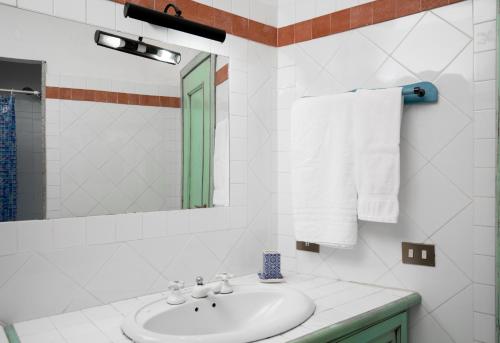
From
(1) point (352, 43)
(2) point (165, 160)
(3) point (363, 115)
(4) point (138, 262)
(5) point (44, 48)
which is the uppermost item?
(1) point (352, 43)

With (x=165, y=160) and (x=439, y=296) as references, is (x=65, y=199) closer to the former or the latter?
(x=165, y=160)

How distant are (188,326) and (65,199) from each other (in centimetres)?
59

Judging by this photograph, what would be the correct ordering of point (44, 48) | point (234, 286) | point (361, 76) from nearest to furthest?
point (44, 48)
point (234, 286)
point (361, 76)

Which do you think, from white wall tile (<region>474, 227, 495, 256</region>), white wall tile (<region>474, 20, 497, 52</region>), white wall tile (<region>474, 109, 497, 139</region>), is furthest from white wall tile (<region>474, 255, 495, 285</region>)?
white wall tile (<region>474, 20, 497, 52</region>)

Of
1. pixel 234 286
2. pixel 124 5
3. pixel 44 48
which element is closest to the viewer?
pixel 44 48

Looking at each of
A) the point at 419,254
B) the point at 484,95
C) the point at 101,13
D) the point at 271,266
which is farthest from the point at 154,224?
the point at 484,95

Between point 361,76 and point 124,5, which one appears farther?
point 361,76

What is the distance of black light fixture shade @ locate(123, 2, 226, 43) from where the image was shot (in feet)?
4.85

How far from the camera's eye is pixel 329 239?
175cm

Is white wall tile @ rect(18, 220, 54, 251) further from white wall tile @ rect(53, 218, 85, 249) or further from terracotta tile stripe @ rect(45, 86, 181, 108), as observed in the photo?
terracotta tile stripe @ rect(45, 86, 181, 108)

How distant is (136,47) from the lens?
1.60 metres

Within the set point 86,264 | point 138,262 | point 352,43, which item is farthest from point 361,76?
point 86,264

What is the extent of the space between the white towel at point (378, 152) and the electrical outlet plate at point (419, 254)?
0.53 feet

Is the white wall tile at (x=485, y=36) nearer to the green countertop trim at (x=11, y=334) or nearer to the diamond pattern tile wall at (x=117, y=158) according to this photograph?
the diamond pattern tile wall at (x=117, y=158)
